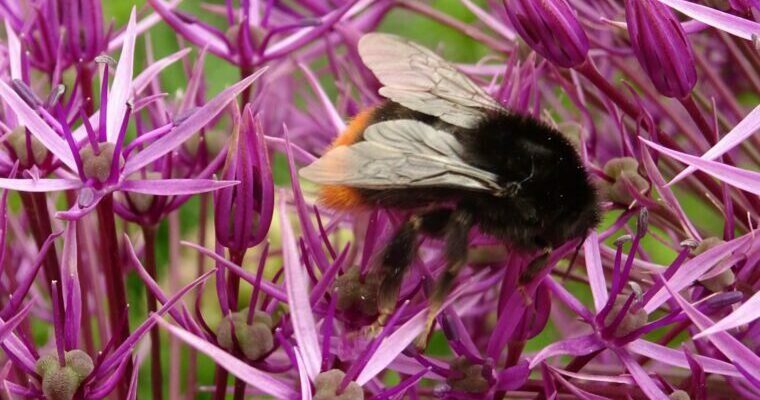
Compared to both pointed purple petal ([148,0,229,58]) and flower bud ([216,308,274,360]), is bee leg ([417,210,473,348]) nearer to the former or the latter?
flower bud ([216,308,274,360])

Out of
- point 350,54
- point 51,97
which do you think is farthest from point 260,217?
point 350,54

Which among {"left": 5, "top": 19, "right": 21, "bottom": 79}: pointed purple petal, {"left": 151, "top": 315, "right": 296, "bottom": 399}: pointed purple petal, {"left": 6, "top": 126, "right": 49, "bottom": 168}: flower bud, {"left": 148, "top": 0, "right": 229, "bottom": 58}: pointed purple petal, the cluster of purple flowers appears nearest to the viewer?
{"left": 151, "top": 315, "right": 296, "bottom": 399}: pointed purple petal

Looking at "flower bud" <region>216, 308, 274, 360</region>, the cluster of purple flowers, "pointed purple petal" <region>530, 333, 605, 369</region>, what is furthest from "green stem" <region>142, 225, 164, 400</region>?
"pointed purple petal" <region>530, 333, 605, 369</region>

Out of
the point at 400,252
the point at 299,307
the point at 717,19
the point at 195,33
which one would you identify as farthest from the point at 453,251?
the point at 195,33

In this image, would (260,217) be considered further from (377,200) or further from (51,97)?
(51,97)

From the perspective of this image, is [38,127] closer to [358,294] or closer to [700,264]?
[358,294]
